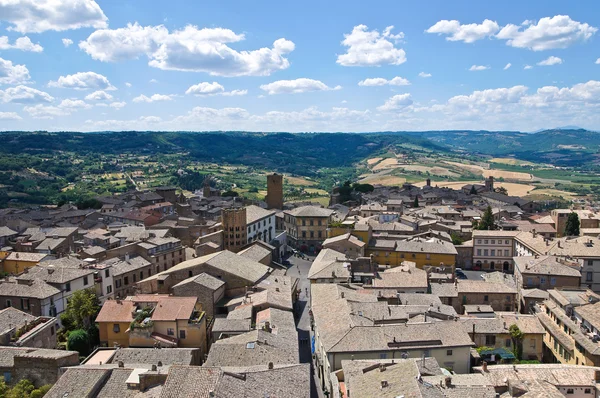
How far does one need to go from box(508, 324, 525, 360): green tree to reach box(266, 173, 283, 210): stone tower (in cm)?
7506

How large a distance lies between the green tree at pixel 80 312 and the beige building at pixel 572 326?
4342 centimetres

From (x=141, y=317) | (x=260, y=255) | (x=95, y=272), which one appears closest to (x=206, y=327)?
(x=141, y=317)

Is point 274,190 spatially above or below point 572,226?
above

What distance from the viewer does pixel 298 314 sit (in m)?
55.9

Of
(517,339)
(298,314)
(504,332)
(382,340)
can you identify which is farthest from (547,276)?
(382,340)

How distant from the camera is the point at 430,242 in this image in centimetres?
7312

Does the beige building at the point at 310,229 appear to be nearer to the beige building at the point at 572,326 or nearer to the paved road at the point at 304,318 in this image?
the paved road at the point at 304,318

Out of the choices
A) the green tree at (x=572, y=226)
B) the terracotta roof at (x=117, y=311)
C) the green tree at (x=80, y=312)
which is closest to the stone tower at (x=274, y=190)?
the green tree at (x=572, y=226)

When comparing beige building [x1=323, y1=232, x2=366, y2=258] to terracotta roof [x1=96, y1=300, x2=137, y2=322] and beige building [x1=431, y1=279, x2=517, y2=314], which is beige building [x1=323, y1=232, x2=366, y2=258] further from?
terracotta roof [x1=96, y1=300, x2=137, y2=322]

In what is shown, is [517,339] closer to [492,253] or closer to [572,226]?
[492,253]

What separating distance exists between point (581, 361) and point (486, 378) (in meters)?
12.9

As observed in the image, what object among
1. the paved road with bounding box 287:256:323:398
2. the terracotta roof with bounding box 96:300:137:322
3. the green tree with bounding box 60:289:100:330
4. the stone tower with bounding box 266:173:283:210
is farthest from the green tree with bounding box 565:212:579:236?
the green tree with bounding box 60:289:100:330

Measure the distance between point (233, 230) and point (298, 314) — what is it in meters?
25.0

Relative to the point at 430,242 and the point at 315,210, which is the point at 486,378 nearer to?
the point at 430,242
